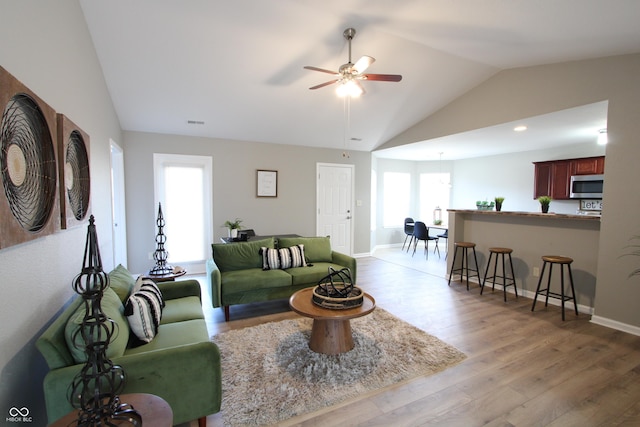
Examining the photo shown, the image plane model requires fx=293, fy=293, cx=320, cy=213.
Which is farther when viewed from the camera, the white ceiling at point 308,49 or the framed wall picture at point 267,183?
the framed wall picture at point 267,183

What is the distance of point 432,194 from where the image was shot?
8.02 m

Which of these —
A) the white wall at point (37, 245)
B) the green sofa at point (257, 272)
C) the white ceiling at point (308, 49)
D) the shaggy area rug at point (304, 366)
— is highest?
the white ceiling at point (308, 49)

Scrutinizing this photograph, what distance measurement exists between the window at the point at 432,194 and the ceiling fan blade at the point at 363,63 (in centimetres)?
577

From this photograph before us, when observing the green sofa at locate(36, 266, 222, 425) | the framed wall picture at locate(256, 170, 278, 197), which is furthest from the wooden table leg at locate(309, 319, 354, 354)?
the framed wall picture at locate(256, 170, 278, 197)

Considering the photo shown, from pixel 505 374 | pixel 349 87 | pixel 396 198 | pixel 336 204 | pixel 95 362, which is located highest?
pixel 349 87

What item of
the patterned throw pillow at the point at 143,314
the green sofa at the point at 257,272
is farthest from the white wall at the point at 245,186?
the patterned throw pillow at the point at 143,314

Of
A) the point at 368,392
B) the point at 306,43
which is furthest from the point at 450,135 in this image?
the point at 368,392

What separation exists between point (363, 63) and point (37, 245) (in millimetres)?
2663

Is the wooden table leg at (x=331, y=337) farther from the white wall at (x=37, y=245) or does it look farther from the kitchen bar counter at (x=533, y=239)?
the kitchen bar counter at (x=533, y=239)

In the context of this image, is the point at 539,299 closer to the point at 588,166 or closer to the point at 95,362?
the point at 588,166

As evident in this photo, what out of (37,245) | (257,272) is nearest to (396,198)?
(257,272)

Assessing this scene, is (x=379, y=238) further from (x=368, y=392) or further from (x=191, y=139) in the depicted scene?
(x=368, y=392)

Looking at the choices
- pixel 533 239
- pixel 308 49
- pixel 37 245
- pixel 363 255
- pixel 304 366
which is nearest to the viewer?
pixel 37 245

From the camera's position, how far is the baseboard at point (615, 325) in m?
2.94
